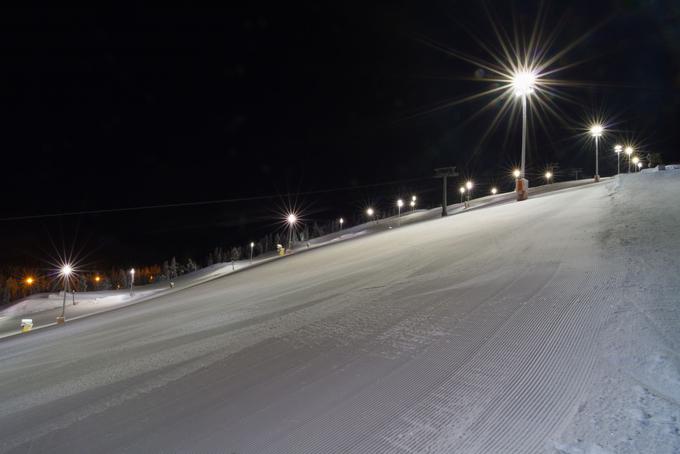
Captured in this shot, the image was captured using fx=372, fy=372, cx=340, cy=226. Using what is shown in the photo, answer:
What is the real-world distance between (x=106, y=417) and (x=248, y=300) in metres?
5.15

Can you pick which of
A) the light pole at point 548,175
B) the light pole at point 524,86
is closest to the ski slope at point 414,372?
the light pole at point 524,86

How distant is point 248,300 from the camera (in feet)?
29.2

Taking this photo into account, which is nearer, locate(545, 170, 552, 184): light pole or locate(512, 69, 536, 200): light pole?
locate(512, 69, 536, 200): light pole

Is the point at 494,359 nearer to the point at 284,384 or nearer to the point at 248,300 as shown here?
the point at 284,384

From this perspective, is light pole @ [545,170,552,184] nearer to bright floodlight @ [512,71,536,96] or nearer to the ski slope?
bright floodlight @ [512,71,536,96]

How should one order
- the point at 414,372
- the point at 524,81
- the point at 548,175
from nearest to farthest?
the point at 414,372
the point at 524,81
the point at 548,175

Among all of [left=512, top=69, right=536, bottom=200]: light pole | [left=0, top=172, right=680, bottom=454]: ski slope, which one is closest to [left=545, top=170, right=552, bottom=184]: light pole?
[left=512, top=69, right=536, bottom=200]: light pole

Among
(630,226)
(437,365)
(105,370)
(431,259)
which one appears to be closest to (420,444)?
(437,365)

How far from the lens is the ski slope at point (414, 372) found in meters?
2.66

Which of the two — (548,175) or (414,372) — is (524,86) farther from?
(548,175)

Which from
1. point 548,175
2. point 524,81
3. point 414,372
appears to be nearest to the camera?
point 414,372

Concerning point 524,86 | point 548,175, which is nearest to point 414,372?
point 524,86

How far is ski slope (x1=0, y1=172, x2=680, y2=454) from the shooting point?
2656mm

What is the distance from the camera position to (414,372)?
11.5ft
